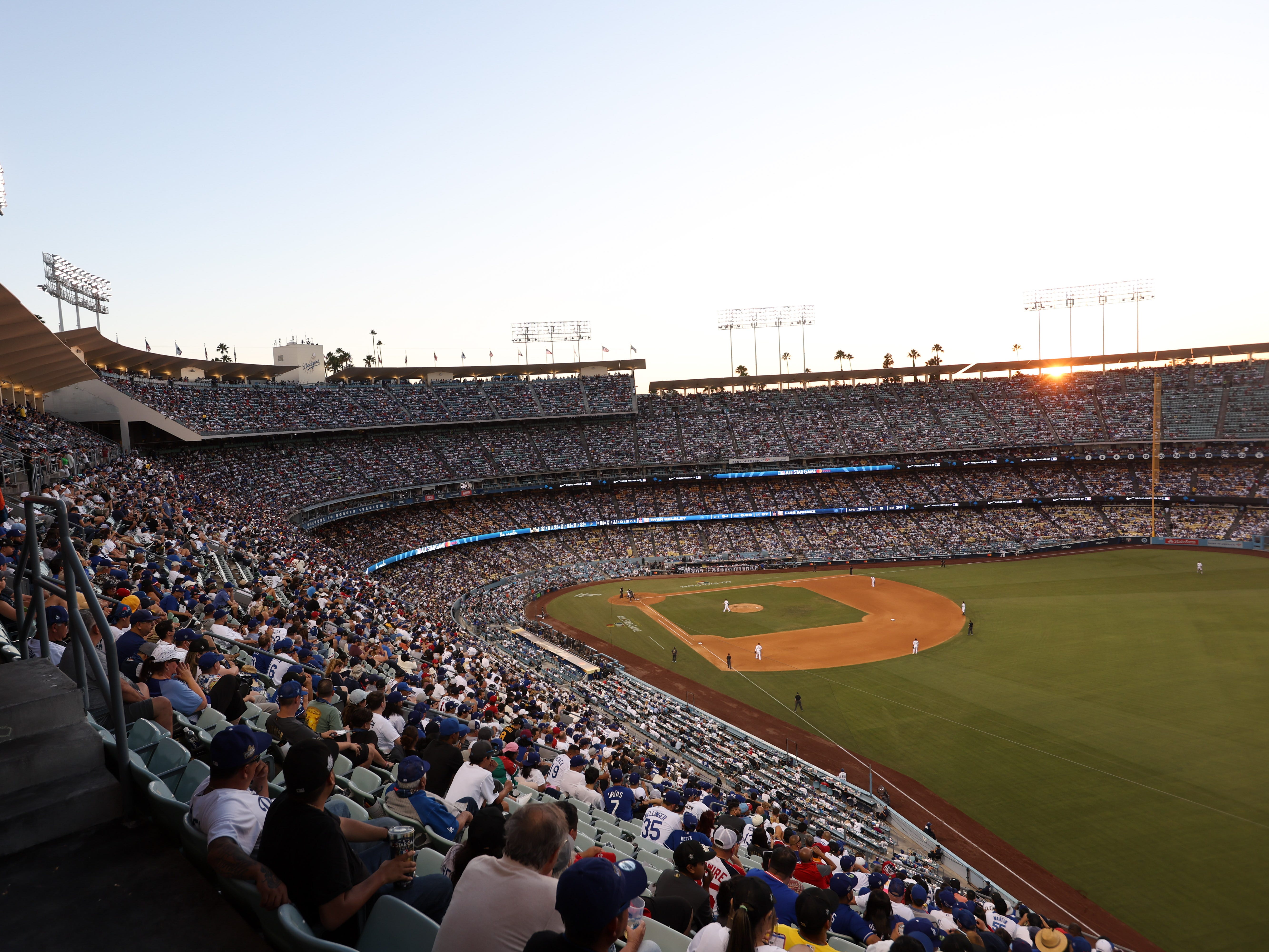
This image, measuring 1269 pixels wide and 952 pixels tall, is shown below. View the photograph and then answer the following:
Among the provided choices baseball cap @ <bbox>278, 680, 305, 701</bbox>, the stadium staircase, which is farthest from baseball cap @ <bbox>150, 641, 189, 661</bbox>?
the stadium staircase

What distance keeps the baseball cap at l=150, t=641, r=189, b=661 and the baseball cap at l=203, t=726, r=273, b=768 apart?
3376mm

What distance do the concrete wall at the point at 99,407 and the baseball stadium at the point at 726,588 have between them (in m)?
0.17

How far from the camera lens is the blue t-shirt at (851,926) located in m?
8.10

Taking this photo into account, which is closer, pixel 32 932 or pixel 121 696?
pixel 32 932

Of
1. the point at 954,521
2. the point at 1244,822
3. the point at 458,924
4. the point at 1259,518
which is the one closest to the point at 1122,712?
the point at 1244,822

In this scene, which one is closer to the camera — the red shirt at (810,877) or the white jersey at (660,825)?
the red shirt at (810,877)

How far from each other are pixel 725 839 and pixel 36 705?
6849mm

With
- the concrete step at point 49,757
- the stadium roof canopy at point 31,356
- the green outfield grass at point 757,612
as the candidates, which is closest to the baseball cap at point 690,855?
the concrete step at point 49,757

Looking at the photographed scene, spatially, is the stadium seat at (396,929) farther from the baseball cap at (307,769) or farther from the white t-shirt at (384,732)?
the white t-shirt at (384,732)

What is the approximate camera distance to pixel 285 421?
2158 inches

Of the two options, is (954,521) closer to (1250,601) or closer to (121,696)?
(1250,601)

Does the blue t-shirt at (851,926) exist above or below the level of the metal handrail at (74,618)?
below

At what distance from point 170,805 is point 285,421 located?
185ft

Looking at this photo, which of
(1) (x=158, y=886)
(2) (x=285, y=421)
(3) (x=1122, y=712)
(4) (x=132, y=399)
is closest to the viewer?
(1) (x=158, y=886)
